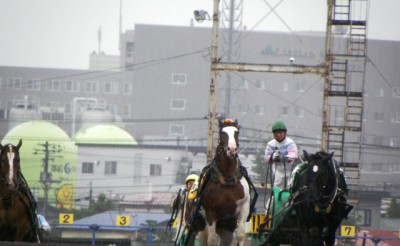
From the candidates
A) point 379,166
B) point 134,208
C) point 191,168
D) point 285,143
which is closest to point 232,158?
point 285,143

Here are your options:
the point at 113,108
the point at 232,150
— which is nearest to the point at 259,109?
the point at 113,108

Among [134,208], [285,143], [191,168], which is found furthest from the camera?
[191,168]

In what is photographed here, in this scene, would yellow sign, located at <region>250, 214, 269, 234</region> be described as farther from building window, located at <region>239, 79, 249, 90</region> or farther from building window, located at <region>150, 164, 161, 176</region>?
building window, located at <region>239, 79, 249, 90</region>

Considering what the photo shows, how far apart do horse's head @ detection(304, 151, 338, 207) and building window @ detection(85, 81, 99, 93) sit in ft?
446

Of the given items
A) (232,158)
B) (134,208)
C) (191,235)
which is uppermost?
(232,158)

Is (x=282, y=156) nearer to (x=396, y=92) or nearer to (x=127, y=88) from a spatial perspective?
(x=396, y=92)

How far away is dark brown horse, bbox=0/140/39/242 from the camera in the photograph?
2155 cm

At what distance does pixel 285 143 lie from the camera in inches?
868

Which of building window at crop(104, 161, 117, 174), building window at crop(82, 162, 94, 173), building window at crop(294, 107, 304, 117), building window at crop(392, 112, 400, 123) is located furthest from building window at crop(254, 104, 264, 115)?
building window at crop(82, 162, 94, 173)

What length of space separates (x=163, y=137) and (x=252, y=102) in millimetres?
11575

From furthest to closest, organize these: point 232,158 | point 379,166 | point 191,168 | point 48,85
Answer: point 48,85 → point 379,166 → point 191,168 → point 232,158

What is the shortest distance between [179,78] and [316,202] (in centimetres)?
12247

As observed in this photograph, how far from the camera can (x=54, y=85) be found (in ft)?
502

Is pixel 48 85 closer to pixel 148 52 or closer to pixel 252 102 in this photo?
pixel 148 52
